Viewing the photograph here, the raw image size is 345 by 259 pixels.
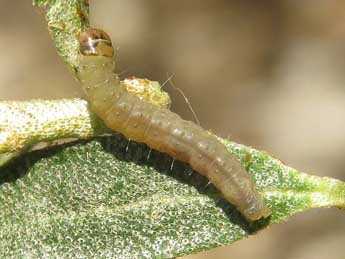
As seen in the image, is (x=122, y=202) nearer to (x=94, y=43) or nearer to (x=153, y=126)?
(x=153, y=126)

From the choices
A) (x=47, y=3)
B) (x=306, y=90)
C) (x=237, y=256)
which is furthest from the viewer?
(x=306, y=90)

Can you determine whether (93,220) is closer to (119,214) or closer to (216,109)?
(119,214)

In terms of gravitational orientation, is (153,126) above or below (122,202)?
above

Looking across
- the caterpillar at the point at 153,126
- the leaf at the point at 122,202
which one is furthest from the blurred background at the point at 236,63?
the leaf at the point at 122,202

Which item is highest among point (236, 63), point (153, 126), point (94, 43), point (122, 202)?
point (94, 43)

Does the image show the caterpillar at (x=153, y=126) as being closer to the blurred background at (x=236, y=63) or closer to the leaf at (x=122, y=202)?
the leaf at (x=122, y=202)

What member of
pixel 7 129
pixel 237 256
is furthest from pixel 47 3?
pixel 237 256

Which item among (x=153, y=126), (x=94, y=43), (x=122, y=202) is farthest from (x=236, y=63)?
(x=122, y=202)
